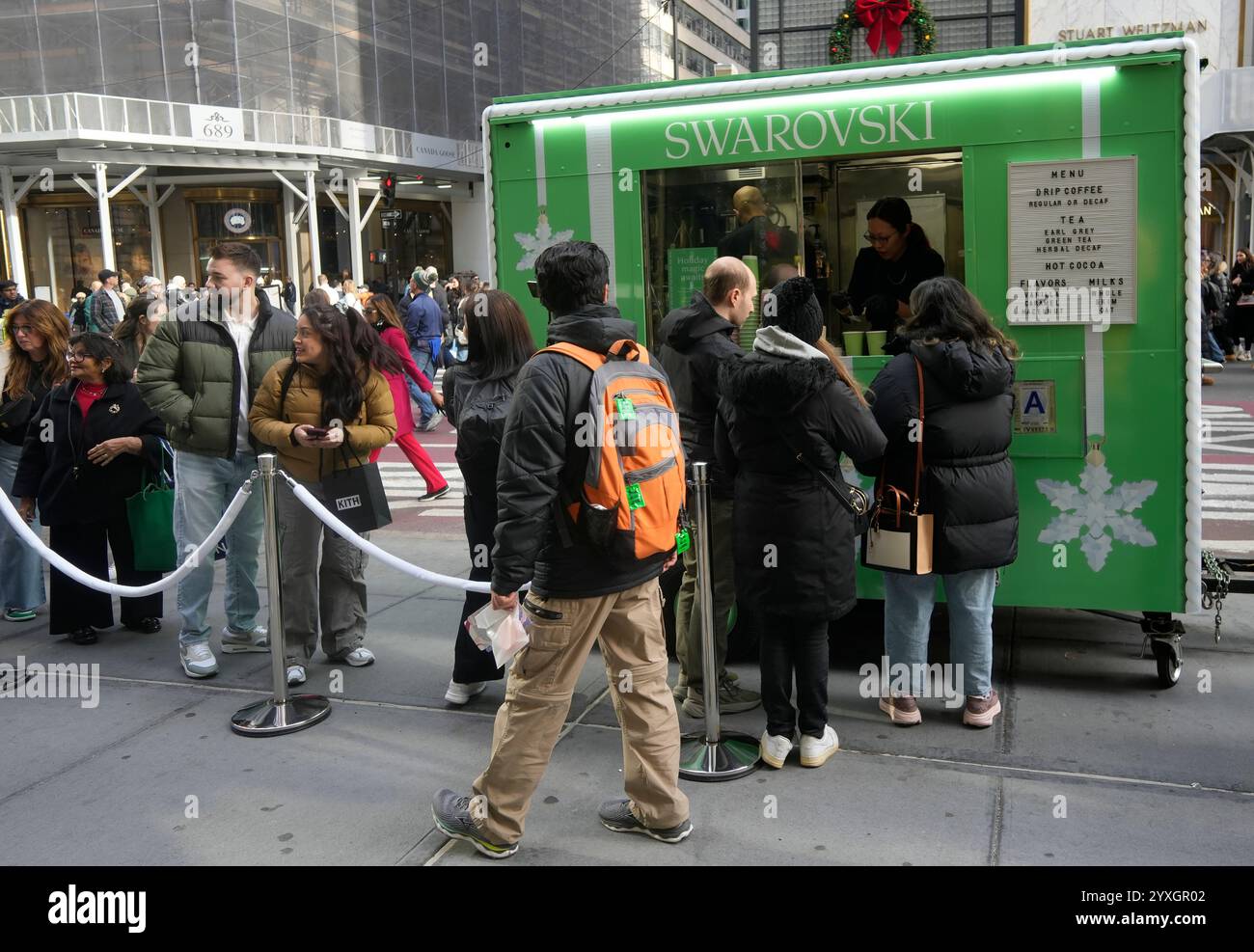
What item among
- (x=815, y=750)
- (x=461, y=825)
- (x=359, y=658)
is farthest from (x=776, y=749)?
(x=359, y=658)

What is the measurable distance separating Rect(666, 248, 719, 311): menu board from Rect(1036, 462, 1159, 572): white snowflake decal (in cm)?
193

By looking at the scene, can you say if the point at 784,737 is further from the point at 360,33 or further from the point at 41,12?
the point at 360,33

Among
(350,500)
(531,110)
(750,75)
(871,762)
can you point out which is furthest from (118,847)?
(750,75)

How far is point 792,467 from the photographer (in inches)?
171

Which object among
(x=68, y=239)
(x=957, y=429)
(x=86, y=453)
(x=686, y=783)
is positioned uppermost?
(x=68, y=239)

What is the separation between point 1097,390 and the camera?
5117 millimetres

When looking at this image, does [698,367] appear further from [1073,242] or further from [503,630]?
→ [503,630]

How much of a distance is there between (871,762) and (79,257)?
30175mm

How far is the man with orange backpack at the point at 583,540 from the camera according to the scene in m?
3.55

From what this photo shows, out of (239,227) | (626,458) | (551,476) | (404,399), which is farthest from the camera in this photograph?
(239,227)

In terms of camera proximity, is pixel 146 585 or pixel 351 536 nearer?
pixel 351 536

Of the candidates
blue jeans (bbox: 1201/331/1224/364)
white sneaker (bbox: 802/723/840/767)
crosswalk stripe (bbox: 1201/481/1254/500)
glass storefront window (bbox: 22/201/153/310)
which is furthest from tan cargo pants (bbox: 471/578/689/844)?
glass storefront window (bbox: 22/201/153/310)

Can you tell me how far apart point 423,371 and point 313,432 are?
11.1m

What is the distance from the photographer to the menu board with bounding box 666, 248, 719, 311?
235 inches
